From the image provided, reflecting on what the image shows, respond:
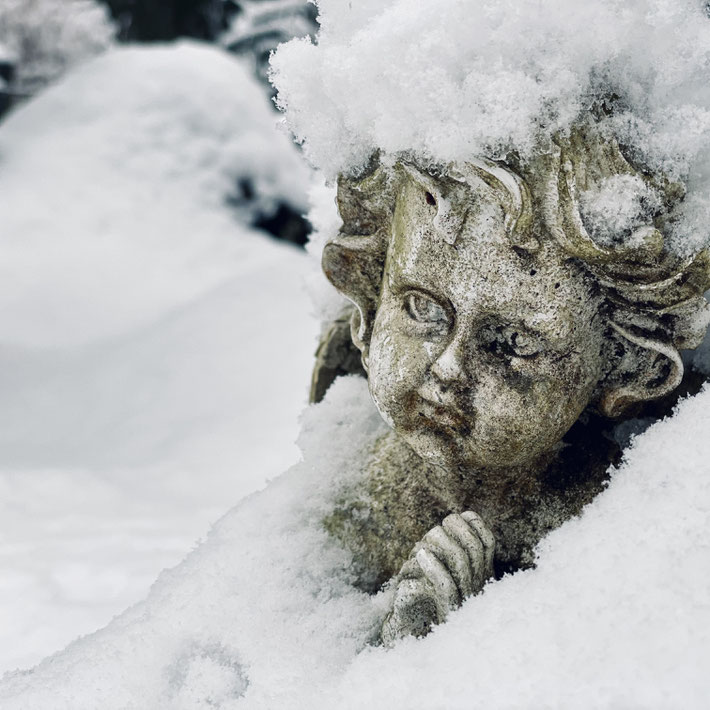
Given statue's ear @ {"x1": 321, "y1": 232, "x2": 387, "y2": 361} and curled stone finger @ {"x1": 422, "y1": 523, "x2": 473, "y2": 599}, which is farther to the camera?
statue's ear @ {"x1": 321, "y1": 232, "x2": 387, "y2": 361}

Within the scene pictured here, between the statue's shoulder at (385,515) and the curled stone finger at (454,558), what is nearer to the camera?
the curled stone finger at (454,558)

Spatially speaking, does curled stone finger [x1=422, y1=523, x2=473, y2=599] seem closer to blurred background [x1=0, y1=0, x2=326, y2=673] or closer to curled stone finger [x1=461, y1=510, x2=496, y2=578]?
curled stone finger [x1=461, y1=510, x2=496, y2=578]

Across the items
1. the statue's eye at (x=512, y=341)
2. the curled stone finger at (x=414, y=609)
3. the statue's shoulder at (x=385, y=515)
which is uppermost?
the statue's eye at (x=512, y=341)

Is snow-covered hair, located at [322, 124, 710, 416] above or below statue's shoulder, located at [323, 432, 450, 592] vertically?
above

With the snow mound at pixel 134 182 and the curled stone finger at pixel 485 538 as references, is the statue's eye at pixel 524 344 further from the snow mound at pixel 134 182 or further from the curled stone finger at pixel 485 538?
the snow mound at pixel 134 182

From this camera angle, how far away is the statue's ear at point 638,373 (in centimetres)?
85

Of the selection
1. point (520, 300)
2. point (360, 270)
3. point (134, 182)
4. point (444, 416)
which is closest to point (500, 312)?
point (520, 300)

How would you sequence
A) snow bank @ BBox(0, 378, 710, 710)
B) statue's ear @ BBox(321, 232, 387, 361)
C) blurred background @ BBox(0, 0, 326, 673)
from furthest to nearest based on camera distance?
blurred background @ BBox(0, 0, 326, 673) < statue's ear @ BBox(321, 232, 387, 361) < snow bank @ BBox(0, 378, 710, 710)

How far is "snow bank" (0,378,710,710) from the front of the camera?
0.62m

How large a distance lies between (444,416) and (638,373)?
0.22m

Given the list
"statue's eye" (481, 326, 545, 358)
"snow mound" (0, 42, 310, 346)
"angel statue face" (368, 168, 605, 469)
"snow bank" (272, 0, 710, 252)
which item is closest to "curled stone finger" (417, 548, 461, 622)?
"angel statue face" (368, 168, 605, 469)

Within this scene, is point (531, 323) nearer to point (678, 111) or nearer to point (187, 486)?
point (678, 111)

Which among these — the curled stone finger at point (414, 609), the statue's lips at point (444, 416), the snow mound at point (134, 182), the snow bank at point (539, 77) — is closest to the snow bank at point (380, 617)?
the curled stone finger at point (414, 609)

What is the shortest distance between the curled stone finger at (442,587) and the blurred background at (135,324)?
0.64 meters
